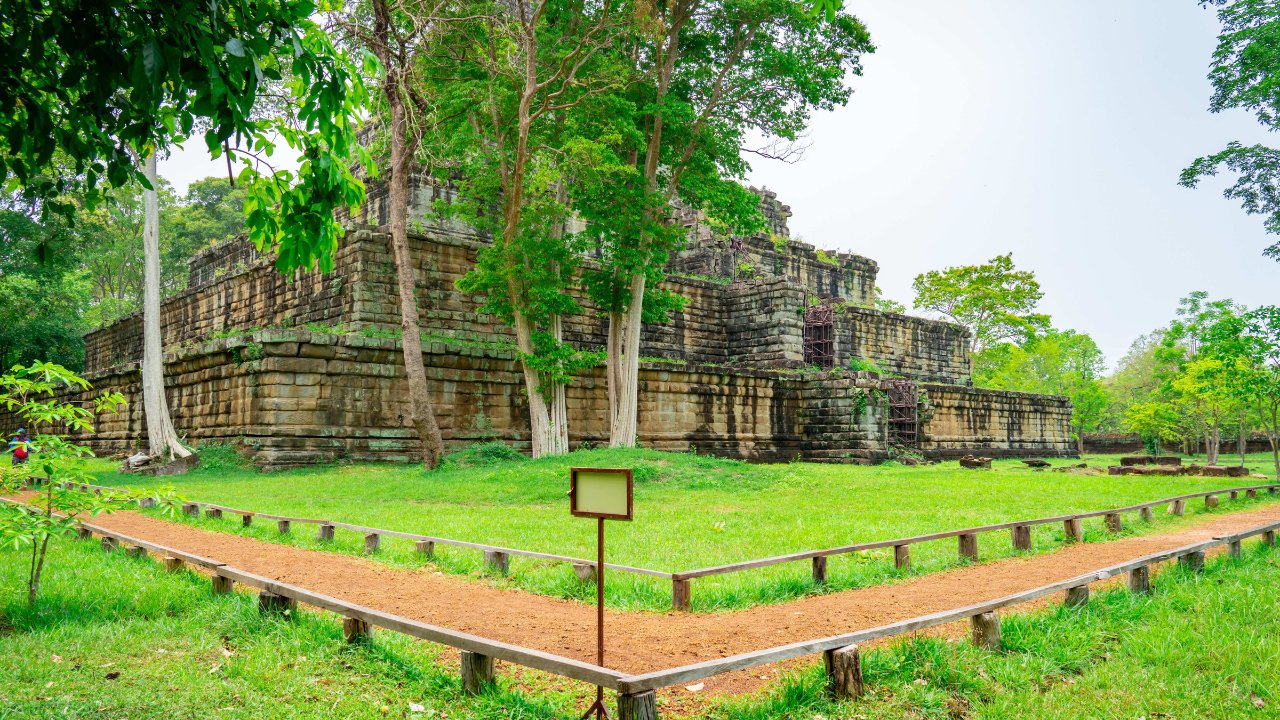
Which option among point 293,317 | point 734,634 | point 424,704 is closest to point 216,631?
point 424,704

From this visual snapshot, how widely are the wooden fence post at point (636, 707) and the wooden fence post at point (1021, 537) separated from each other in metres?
6.37

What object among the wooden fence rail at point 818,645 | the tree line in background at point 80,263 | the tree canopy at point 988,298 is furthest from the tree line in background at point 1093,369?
the tree line in background at point 80,263

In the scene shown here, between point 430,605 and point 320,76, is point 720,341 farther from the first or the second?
point 320,76

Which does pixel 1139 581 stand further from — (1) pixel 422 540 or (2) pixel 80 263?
(2) pixel 80 263

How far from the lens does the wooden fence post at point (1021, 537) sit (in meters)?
8.30

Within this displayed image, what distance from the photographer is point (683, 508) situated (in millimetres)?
11359

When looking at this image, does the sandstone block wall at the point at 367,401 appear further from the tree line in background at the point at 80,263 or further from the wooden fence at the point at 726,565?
the wooden fence at the point at 726,565

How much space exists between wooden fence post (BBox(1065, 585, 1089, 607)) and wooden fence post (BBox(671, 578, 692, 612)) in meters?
2.44

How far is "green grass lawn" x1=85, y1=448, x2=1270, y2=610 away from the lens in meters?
6.91

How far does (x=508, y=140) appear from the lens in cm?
1716

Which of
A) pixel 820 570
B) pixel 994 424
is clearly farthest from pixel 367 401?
pixel 994 424

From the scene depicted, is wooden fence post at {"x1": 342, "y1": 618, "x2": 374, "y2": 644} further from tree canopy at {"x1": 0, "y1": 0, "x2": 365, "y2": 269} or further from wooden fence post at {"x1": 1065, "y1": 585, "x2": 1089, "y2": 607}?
wooden fence post at {"x1": 1065, "y1": 585, "x2": 1089, "y2": 607}

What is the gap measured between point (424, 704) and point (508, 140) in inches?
586

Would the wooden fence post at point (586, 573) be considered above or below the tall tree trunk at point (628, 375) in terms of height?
below
